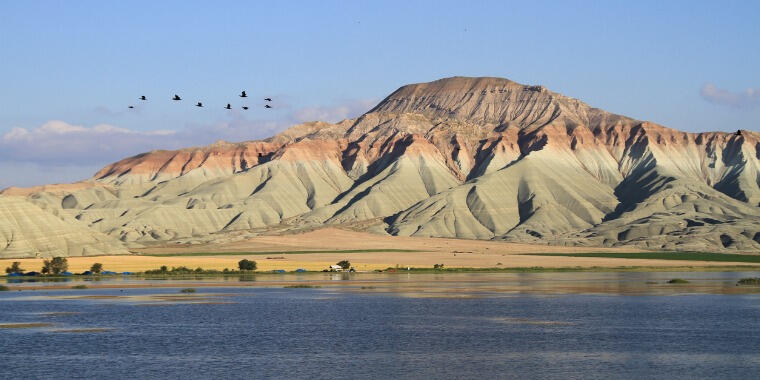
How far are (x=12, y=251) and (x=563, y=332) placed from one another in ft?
412

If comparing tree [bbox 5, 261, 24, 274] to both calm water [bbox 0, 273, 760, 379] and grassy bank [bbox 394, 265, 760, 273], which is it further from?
grassy bank [bbox 394, 265, 760, 273]

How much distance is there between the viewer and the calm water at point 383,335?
176 ft

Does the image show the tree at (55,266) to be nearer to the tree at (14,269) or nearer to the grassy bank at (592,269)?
the tree at (14,269)

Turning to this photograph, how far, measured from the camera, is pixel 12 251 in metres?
172

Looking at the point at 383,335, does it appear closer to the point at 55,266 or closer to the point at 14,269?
the point at 55,266

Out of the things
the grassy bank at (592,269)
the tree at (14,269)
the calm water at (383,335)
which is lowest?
the calm water at (383,335)

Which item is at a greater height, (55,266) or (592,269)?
(55,266)

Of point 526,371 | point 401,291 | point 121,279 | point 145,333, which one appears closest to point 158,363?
point 145,333

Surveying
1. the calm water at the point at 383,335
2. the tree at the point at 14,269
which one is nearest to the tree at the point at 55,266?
the tree at the point at 14,269

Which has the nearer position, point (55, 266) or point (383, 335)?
point (383, 335)

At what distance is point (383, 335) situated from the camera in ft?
225

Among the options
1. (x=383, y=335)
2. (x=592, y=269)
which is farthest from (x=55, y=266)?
(x=383, y=335)

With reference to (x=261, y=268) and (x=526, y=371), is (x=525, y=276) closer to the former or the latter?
(x=261, y=268)

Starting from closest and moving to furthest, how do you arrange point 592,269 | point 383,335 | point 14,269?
point 383,335, point 14,269, point 592,269
